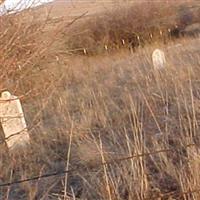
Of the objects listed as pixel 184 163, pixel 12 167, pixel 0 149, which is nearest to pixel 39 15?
pixel 0 149

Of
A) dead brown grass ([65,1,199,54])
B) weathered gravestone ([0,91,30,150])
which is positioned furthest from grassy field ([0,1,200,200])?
dead brown grass ([65,1,199,54])

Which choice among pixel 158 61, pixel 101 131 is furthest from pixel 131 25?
pixel 101 131

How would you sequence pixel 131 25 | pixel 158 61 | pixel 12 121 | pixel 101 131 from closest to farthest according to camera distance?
1. pixel 101 131
2. pixel 12 121
3. pixel 158 61
4. pixel 131 25

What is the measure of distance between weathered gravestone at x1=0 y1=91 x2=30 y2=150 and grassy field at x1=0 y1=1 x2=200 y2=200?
5.3 inches

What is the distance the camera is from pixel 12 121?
614cm

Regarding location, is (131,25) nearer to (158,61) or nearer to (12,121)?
(158,61)

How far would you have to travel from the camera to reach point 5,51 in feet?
18.0

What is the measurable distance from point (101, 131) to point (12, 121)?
125 cm

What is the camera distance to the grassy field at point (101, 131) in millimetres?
3704

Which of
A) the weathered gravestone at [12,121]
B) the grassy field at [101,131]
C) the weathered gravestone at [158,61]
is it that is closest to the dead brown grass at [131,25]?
the weathered gravestone at [158,61]

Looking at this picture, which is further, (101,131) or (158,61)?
(158,61)

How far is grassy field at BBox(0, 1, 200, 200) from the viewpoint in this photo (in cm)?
370

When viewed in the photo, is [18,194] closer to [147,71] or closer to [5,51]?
[5,51]

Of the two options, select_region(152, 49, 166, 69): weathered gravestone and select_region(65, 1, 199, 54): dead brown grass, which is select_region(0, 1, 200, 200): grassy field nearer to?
select_region(152, 49, 166, 69): weathered gravestone
